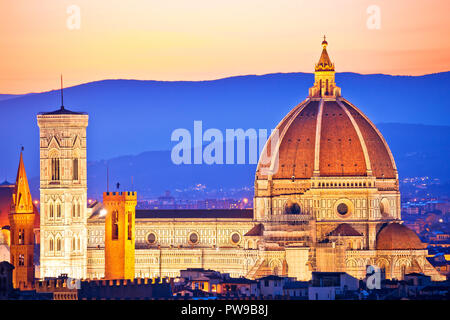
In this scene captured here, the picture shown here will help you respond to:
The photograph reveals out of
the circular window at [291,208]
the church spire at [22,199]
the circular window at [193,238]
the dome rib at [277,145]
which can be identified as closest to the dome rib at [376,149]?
the dome rib at [277,145]

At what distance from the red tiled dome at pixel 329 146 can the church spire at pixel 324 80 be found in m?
2.38

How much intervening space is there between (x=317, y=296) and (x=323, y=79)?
34084 mm

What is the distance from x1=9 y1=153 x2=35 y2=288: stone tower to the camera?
169125 millimetres

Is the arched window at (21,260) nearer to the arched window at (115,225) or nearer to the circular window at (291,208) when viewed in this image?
the arched window at (115,225)

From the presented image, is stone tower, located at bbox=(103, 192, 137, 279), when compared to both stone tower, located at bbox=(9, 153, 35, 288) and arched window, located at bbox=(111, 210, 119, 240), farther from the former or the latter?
stone tower, located at bbox=(9, 153, 35, 288)

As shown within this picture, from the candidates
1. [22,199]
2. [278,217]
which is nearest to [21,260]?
[22,199]

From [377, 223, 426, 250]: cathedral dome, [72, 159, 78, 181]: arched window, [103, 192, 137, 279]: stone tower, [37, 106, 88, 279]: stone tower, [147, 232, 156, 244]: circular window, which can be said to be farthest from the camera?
[147, 232, 156, 244]: circular window

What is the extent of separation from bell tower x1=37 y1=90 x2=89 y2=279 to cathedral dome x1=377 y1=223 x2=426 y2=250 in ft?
76.7

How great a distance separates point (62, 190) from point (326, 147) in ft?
68.3

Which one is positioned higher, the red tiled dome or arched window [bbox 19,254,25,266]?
the red tiled dome

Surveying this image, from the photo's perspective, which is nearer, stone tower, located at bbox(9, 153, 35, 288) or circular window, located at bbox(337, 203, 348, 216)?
stone tower, located at bbox(9, 153, 35, 288)

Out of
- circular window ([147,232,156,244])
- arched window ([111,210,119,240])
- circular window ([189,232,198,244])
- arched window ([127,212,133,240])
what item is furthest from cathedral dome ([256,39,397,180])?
arched window ([111,210,119,240])

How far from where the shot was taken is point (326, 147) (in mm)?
182375

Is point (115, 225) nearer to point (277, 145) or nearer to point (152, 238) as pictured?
point (152, 238)
